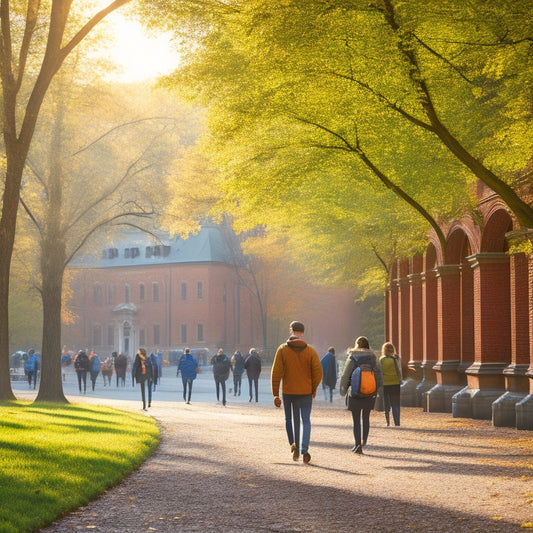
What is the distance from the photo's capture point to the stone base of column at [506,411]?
1845cm

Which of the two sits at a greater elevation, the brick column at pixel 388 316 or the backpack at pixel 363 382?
the brick column at pixel 388 316

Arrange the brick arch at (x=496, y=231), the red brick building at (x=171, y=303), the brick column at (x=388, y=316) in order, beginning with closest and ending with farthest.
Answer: the brick arch at (x=496, y=231), the brick column at (x=388, y=316), the red brick building at (x=171, y=303)

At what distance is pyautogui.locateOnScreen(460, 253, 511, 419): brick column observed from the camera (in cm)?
2047

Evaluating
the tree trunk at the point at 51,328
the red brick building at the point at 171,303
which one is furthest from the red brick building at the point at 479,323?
the red brick building at the point at 171,303

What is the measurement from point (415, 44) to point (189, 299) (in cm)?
6680

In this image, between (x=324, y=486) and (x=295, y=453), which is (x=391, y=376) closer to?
(x=295, y=453)

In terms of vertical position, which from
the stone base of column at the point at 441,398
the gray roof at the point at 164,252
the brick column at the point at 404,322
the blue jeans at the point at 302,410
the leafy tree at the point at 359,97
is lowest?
the stone base of column at the point at 441,398

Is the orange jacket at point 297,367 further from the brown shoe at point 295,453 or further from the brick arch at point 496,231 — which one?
the brick arch at point 496,231

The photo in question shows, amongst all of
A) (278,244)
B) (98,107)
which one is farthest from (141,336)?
(98,107)

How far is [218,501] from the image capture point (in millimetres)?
8578

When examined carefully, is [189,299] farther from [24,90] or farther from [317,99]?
[317,99]

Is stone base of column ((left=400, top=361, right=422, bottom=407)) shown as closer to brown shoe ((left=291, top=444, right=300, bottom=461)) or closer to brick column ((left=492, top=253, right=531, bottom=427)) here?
brick column ((left=492, top=253, right=531, bottom=427))

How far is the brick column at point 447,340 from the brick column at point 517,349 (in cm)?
471

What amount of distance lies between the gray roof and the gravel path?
59.2m
